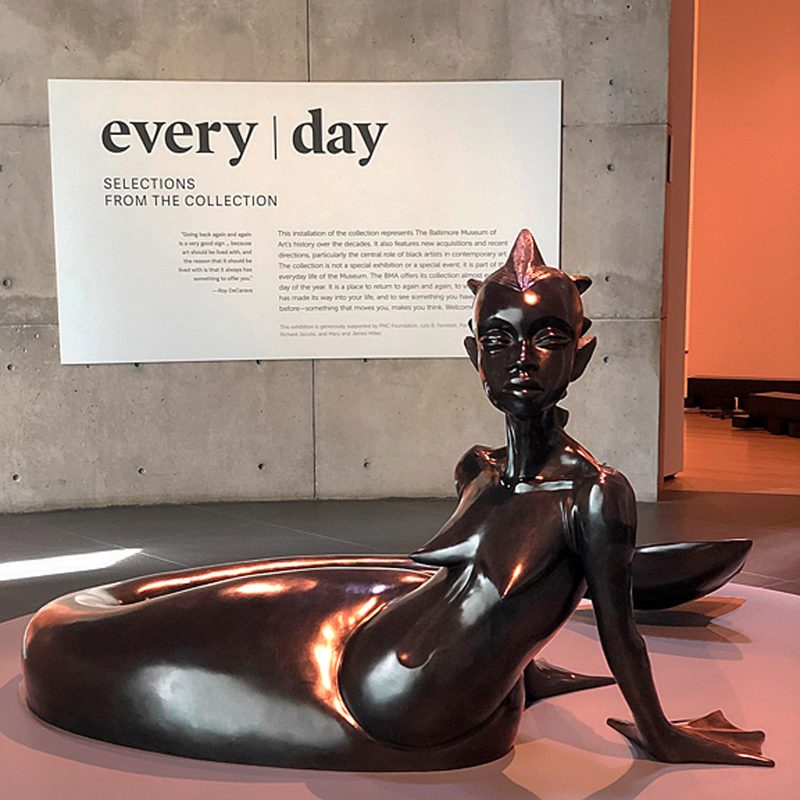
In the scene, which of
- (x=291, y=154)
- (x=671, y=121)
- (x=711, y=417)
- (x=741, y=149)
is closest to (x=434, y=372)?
(x=291, y=154)

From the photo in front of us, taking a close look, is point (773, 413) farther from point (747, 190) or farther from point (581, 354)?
point (581, 354)

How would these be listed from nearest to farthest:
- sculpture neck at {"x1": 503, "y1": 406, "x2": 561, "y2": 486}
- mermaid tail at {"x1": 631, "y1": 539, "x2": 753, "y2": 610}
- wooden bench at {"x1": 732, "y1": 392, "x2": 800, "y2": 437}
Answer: sculpture neck at {"x1": 503, "y1": 406, "x2": 561, "y2": 486}
mermaid tail at {"x1": 631, "y1": 539, "x2": 753, "y2": 610}
wooden bench at {"x1": 732, "y1": 392, "x2": 800, "y2": 437}

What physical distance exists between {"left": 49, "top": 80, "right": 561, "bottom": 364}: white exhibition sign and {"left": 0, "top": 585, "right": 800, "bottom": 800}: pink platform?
4.61m

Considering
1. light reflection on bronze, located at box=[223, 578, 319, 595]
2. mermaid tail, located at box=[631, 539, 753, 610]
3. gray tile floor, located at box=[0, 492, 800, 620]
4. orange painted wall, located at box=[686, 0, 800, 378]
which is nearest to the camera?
light reflection on bronze, located at box=[223, 578, 319, 595]

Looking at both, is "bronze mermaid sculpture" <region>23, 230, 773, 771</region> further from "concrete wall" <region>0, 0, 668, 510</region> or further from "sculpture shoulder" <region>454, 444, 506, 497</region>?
"concrete wall" <region>0, 0, 668, 510</region>

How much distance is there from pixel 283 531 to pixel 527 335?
183 inches

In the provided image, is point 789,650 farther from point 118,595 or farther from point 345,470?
point 345,470

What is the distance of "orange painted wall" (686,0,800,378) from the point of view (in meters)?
13.5

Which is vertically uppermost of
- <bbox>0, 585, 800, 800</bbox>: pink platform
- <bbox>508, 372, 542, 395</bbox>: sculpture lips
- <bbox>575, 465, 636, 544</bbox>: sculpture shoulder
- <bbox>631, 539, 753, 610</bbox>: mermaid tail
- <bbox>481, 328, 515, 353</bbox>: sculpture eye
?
<bbox>481, 328, 515, 353</bbox>: sculpture eye

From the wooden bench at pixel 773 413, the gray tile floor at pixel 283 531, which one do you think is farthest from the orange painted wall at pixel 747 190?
the gray tile floor at pixel 283 531

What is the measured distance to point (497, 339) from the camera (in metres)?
2.20

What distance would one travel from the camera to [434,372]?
25.1ft

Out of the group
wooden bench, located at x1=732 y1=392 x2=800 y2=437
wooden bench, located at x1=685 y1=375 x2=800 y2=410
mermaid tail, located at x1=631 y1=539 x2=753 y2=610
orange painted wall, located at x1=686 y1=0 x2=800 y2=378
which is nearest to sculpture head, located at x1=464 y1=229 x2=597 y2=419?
mermaid tail, located at x1=631 y1=539 x2=753 y2=610

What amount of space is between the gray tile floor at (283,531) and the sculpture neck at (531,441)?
3493 millimetres
